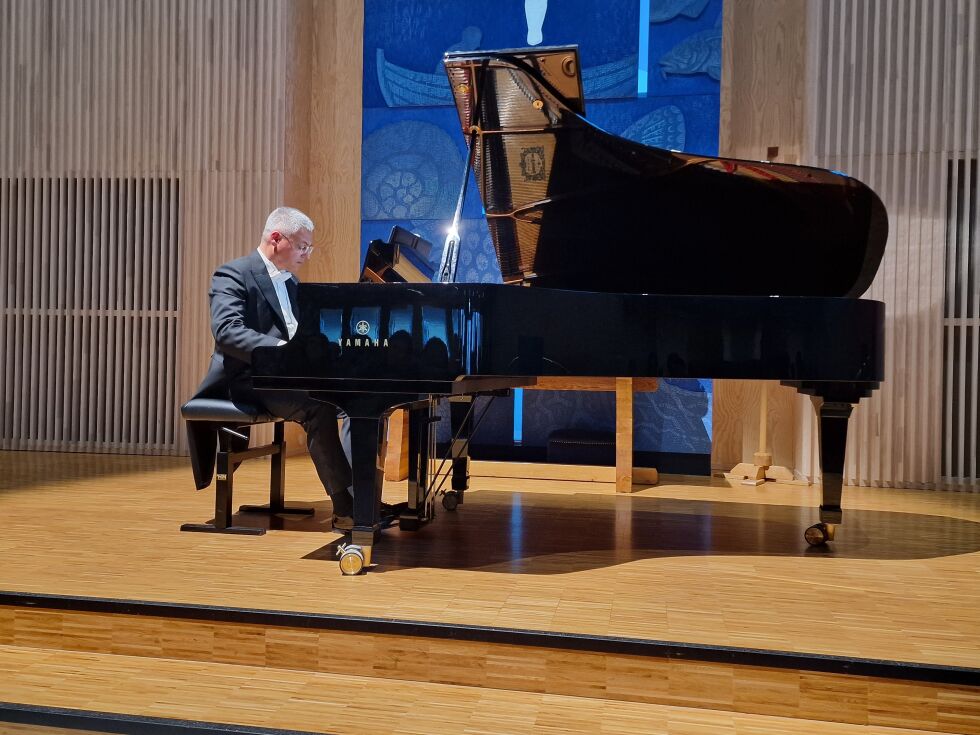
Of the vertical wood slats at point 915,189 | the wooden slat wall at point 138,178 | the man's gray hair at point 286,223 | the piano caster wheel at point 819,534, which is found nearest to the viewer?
the piano caster wheel at point 819,534

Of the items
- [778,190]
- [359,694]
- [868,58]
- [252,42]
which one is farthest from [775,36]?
[359,694]

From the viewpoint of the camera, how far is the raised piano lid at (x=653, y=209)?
10.2 ft

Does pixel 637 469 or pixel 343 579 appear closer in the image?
pixel 343 579

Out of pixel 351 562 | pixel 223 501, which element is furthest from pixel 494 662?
pixel 223 501

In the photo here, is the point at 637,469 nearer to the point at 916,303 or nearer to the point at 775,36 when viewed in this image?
the point at 916,303

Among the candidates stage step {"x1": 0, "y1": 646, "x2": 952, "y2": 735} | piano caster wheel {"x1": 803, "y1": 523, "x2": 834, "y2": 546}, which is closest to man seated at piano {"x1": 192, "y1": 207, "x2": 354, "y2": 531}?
stage step {"x1": 0, "y1": 646, "x2": 952, "y2": 735}

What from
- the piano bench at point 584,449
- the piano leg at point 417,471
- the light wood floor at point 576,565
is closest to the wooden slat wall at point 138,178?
the light wood floor at point 576,565

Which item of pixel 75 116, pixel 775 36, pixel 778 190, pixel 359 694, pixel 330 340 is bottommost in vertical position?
pixel 359 694

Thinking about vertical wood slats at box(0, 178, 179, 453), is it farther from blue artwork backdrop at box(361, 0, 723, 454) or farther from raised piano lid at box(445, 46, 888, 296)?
raised piano lid at box(445, 46, 888, 296)

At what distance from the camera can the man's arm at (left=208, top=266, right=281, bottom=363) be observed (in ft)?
10.3

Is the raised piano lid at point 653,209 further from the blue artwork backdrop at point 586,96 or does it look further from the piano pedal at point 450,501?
the blue artwork backdrop at point 586,96

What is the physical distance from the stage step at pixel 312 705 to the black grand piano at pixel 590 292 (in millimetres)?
578

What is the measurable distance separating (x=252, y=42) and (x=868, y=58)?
3.89m

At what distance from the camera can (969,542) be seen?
348 centimetres
